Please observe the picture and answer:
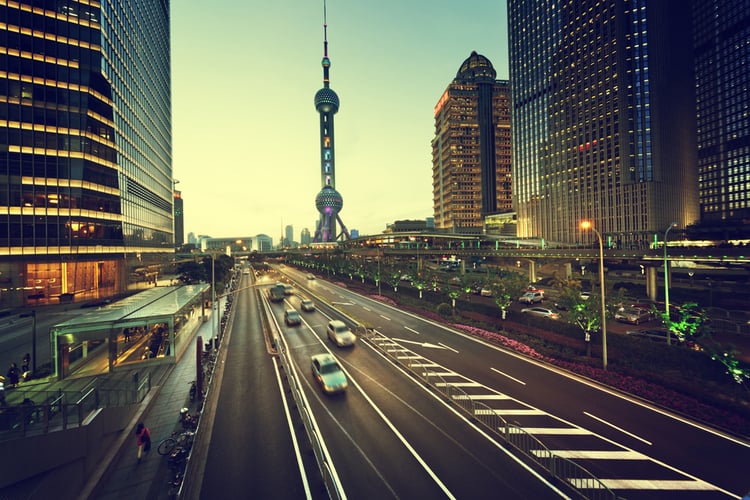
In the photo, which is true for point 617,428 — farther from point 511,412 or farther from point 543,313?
point 543,313

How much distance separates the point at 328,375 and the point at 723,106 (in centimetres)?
17565

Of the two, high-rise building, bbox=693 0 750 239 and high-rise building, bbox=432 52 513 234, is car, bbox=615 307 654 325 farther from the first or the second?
high-rise building, bbox=432 52 513 234

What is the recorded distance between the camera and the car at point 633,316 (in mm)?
30516

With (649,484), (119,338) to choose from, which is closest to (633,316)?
(649,484)

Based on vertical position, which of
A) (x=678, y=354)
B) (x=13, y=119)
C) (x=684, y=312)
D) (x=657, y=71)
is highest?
(x=657, y=71)

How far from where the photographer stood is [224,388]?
65.3 feet

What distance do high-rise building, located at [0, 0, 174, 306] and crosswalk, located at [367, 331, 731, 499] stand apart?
5990cm

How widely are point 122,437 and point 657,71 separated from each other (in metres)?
141

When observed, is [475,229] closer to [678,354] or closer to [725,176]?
[725,176]

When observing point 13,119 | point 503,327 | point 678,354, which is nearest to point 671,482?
point 678,354

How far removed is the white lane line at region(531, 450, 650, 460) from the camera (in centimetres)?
1225

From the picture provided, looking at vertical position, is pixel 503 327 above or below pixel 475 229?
below

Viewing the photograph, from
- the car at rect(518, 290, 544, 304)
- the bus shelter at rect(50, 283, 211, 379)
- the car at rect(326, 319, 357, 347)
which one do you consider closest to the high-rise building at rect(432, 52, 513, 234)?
the car at rect(518, 290, 544, 304)

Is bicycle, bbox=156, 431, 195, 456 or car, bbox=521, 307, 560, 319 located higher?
car, bbox=521, 307, 560, 319
